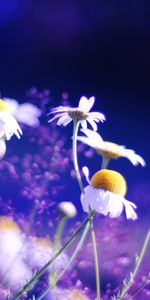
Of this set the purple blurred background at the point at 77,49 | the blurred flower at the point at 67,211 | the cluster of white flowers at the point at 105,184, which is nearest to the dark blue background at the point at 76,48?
the purple blurred background at the point at 77,49

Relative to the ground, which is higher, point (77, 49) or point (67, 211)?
point (77, 49)

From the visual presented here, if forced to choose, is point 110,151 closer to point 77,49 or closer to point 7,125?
point 7,125

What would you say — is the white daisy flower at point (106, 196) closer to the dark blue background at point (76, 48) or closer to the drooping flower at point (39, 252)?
the drooping flower at point (39, 252)

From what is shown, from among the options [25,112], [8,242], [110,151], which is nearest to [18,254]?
[8,242]

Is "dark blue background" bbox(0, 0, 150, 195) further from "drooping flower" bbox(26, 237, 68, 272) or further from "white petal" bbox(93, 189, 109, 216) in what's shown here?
"white petal" bbox(93, 189, 109, 216)

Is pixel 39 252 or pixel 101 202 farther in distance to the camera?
pixel 39 252

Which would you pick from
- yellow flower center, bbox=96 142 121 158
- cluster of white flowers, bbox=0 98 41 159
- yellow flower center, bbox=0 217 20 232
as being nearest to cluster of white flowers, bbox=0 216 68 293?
yellow flower center, bbox=0 217 20 232
